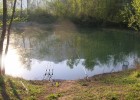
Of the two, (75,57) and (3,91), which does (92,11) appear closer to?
(75,57)

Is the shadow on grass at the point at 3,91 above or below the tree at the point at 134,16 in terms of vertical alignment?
below

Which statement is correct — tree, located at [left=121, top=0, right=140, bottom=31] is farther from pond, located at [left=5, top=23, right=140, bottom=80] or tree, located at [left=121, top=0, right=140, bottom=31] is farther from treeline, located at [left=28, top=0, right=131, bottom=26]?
treeline, located at [left=28, top=0, right=131, bottom=26]

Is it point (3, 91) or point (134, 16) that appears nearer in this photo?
point (3, 91)

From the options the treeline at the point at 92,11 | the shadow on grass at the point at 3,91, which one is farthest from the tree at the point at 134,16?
the shadow on grass at the point at 3,91

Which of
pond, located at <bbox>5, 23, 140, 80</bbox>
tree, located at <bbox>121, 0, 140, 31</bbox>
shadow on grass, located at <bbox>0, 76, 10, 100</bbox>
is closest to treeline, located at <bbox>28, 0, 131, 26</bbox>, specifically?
tree, located at <bbox>121, 0, 140, 31</bbox>

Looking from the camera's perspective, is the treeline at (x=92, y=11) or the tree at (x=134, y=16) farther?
the treeline at (x=92, y=11)

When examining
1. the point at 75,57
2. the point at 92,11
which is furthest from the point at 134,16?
the point at 92,11

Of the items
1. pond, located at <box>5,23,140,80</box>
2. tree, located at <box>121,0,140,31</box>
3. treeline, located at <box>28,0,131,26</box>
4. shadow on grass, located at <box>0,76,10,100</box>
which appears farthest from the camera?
treeline, located at <box>28,0,131,26</box>

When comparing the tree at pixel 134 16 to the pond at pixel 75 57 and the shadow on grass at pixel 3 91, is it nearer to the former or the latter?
the pond at pixel 75 57

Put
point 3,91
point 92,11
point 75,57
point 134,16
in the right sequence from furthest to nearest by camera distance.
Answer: point 92,11 → point 134,16 → point 75,57 → point 3,91

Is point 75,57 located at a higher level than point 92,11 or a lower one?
lower

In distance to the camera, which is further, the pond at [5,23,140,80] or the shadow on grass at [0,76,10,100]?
the pond at [5,23,140,80]

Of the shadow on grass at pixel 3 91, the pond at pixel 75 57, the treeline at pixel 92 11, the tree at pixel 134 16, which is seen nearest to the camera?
the shadow on grass at pixel 3 91

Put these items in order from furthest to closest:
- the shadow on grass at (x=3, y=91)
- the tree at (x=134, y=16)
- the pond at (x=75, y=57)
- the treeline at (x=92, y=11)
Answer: the treeline at (x=92, y=11) → the tree at (x=134, y=16) → the pond at (x=75, y=57) → the shadow on grass at (x=3, y=91)
